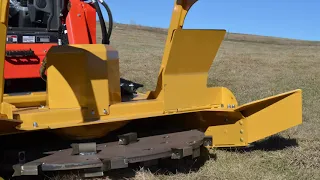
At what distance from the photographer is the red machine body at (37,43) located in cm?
489

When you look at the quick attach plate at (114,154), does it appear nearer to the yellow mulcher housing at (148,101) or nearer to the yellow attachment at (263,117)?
the yellow mulcher housing at (148,101)

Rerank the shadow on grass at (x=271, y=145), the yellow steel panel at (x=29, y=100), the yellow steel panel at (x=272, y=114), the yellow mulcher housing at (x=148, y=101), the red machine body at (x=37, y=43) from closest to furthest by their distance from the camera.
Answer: the yellow mulcher housing at (x=148, y=101), the yellow steel panel at (x=29, y=100), the yellow steel panel at (x=272, y=114), the red machine body at (x=37, y=43), the shadow on grass at (x=271, y=145)

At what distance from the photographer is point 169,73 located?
169 inches

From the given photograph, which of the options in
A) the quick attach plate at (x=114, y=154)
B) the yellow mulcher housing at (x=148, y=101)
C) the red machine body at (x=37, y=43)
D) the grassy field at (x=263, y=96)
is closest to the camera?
the quick attach plate at (x=114, y=154)

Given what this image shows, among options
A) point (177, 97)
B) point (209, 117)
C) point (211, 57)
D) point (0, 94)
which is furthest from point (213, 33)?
point (0, 94)

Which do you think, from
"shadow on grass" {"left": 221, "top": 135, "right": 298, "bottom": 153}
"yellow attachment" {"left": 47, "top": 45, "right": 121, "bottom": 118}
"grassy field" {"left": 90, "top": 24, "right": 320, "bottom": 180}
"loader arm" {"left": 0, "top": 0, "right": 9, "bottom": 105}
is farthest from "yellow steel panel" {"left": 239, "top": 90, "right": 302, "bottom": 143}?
"loader arm" {"left": 0, "top": 0, "right": 9, "bottom": 105}

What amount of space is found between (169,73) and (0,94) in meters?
1.60

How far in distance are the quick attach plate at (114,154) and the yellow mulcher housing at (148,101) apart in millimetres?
127

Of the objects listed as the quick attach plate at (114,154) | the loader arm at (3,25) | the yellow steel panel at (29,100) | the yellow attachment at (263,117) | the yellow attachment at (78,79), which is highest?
the loader arm at (3,25)

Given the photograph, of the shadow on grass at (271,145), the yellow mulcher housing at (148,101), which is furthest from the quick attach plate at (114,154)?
the shadow on grass at (271,145)

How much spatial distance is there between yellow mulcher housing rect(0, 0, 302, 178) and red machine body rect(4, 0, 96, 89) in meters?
0.76

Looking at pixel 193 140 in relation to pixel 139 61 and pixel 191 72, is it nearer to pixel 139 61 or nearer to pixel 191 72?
pixel 191 72

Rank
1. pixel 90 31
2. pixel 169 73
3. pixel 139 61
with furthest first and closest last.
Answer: pixel 139 61 < pixel 90 31 < pixel 169 73

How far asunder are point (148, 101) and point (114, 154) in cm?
63
